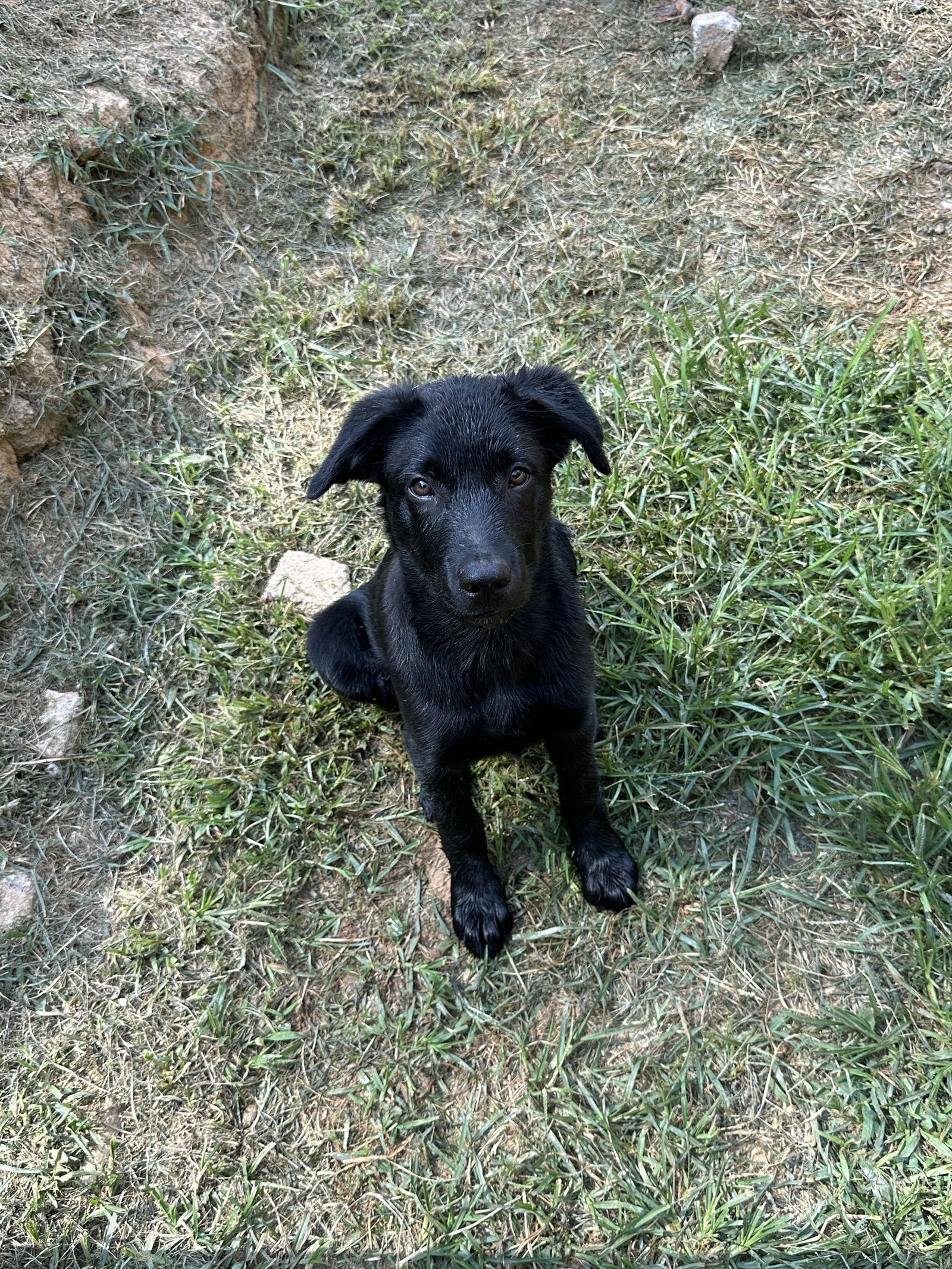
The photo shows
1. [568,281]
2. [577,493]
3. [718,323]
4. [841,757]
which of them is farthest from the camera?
[568,281]

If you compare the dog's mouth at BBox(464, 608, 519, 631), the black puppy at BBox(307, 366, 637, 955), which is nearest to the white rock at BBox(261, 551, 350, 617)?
the black puppy at BBox(307, 366, 637, 955)

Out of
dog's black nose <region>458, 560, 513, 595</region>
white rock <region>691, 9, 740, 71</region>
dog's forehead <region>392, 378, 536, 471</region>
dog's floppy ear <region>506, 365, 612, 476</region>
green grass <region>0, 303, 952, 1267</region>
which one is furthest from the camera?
white rock <region>691, 9, 740, 71</region>

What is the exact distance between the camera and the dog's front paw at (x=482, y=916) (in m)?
3.02

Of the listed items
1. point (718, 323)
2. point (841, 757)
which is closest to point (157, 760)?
point (841, 757)

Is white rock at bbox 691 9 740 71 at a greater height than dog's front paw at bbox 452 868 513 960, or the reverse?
white rock at bbox 691 9 740 71

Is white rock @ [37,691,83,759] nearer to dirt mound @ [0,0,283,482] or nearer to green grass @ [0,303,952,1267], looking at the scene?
green grass @ [0,303,952,1267]

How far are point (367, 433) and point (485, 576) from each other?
619 mm

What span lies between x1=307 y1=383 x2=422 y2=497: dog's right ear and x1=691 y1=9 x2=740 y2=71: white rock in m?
3.36

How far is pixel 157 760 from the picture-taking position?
A: 3.54 metres

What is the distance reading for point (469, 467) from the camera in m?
2.42

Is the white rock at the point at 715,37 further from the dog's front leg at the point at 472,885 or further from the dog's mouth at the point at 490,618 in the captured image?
the dog's front leg at the point at 472,885

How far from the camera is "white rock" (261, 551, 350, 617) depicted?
3.77 m

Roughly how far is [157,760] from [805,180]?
4029 mm

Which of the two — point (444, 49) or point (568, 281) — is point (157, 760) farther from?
point (444, 49)
